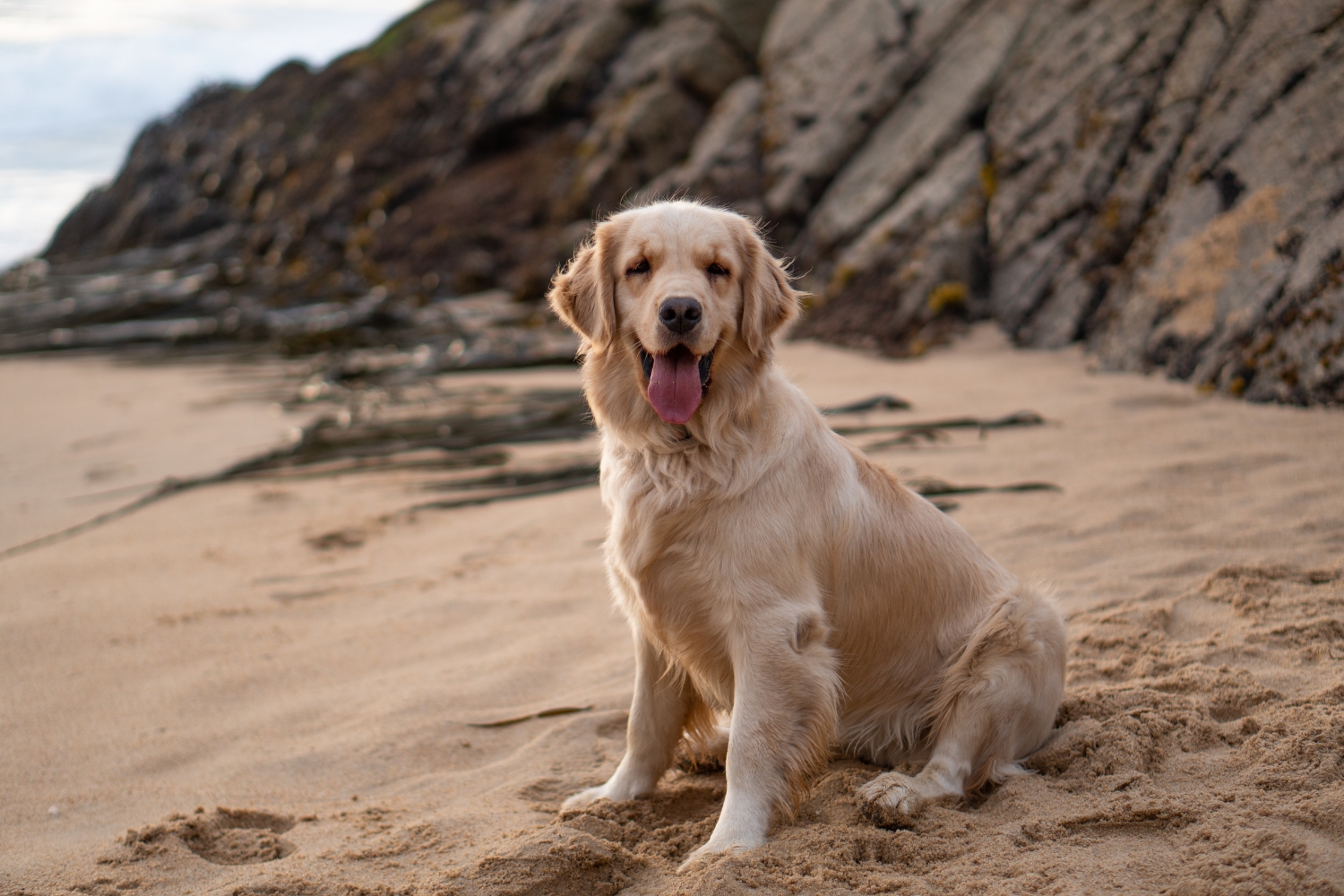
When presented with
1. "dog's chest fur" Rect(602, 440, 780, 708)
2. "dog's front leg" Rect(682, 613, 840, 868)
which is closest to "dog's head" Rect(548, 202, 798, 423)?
"dog's chest fur" Rect(602, 440, 780, 708)

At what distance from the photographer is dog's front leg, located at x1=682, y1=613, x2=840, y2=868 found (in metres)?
2.95

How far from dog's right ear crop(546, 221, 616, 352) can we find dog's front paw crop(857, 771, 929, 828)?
72.9 inches

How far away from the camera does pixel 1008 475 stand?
605 centimetres

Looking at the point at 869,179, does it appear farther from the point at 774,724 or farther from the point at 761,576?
the point at 774,724

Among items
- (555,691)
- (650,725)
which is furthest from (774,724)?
(555,691)

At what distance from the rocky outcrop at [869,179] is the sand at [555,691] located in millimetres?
1347

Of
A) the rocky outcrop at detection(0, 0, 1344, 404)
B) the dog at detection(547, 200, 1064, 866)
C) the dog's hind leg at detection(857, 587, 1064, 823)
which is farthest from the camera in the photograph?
the rocky outcrop at detection(0, 0, 1344, 404)

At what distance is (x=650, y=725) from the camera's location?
11.2 ft

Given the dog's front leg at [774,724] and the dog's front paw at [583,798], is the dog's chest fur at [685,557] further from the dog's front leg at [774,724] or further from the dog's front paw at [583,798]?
the dog's front paw at [583,798]

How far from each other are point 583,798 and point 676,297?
1.83m

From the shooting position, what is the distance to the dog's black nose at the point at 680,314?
3.16 meters

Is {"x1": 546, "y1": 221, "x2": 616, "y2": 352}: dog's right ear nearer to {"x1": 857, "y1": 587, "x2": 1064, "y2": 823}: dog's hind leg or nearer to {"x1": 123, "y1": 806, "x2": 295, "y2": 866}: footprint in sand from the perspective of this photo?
{"x1": 857, "y1": 587, "x2": 1064, "y2": 823}: dog's hind leg

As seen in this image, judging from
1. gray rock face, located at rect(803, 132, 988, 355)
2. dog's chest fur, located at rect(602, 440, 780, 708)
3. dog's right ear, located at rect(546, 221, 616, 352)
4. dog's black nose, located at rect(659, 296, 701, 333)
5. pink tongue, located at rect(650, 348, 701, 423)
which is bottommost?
dog's chest fur, located at rect(602, 440, 780, 708)

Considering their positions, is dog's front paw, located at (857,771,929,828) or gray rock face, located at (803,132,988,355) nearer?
dog's front paw, located at (857,771,929,828)
